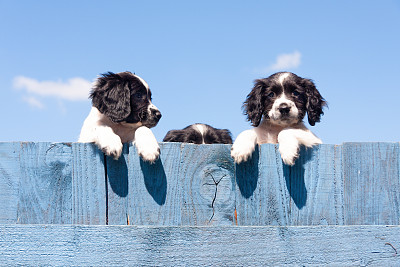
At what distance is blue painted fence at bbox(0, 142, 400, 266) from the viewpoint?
3.04 meters

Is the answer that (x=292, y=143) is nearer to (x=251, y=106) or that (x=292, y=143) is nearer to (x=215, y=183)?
(x=215, y=183)

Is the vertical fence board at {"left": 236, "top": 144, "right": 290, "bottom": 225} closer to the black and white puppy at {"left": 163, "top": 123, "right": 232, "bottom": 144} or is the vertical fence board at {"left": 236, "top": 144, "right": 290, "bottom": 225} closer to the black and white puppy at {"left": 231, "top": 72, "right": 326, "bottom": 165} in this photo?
the black and white puppy at {"left": 231, "top": 72, "right": 326, "bottom": 165}

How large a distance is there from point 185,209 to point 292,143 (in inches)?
39.4

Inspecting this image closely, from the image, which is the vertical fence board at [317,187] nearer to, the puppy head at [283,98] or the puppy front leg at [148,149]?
the puppy front leg at [148,149]

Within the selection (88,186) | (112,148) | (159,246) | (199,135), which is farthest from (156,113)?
(159,246)

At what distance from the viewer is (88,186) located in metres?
3.17

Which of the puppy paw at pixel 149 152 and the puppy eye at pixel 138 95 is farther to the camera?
the puppy eye at pixel 138 95

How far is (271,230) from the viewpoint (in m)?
3.12

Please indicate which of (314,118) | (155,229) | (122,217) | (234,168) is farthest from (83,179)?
(314,118)

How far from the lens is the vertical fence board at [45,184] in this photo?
10.3ft

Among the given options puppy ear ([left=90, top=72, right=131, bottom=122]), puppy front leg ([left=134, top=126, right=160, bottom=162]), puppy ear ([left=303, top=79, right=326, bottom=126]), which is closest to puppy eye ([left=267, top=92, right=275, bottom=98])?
puppy ear ([left=303, top=79, right=326, bottom=126])

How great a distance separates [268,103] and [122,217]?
225 centimetres

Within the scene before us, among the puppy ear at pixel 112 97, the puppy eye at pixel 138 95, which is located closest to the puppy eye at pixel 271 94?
the puppy eye at pixel 138 95

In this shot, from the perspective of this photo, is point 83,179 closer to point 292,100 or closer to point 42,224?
point 42,224
